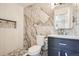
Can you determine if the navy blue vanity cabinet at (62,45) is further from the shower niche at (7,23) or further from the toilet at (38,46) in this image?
the shower niche at (7,23)

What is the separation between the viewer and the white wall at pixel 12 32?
964mm

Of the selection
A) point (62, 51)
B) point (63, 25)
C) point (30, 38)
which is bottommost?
point (62, 51)

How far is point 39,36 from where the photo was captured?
987 millimetres

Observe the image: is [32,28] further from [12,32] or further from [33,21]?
[12,32]

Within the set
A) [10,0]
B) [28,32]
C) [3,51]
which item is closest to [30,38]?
[28,32]

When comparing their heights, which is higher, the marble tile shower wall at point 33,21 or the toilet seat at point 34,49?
the marble tile shower wall at point 33,21

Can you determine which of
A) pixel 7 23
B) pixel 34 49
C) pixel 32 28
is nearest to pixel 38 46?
pixel 34 49

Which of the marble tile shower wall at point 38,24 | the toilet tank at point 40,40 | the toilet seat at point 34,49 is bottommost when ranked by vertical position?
the toilet seat at point 34,49

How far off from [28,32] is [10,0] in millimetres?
328

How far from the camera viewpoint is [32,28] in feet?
3.24

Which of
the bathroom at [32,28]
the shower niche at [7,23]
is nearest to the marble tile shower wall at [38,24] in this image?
→ the bathroom at [32,28]

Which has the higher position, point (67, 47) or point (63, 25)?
point (63, 25)

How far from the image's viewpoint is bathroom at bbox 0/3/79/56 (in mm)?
968

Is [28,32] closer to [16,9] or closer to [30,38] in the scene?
[30,38]
